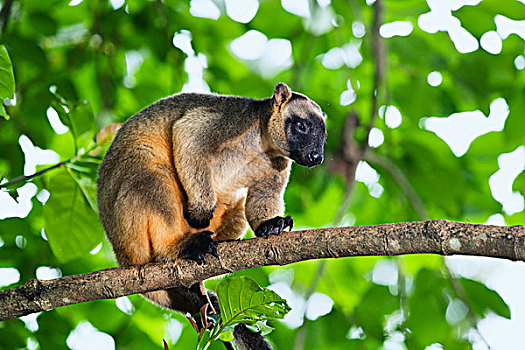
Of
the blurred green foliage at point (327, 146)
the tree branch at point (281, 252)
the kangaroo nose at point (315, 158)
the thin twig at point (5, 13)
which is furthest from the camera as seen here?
the thin twig at point (5, 13)

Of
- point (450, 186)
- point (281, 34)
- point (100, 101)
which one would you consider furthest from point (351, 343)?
point (100, 101)

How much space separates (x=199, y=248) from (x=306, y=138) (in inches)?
57.5

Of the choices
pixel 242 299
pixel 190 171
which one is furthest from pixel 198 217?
pixel 242 299

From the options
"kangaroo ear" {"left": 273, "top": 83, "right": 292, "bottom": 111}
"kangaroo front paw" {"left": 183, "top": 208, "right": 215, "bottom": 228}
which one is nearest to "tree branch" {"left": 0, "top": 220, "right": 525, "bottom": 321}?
"kangaroo front paw" {"left": 183, "top": 208, "right": 215, "bottom": 228}

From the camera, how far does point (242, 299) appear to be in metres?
3.13

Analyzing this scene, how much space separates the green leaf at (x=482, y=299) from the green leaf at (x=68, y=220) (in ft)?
10.4

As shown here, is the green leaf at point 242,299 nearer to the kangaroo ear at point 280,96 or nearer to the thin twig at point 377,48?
the kangaroo ear at point 280,96

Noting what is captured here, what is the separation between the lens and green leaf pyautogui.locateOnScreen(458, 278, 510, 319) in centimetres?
477

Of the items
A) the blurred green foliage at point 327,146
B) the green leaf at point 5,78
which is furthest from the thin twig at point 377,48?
the green leaf at point 5,78

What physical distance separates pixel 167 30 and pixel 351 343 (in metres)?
3.80

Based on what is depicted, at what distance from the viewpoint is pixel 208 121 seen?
4527 millimetres

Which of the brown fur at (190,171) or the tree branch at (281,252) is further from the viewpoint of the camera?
the brown fur at (190,171)

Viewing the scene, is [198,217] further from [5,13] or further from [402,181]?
[5,13]

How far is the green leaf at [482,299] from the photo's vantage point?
477 centimetres
